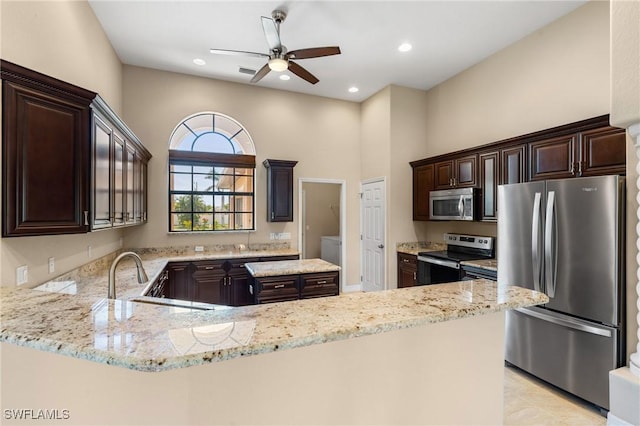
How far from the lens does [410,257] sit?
473 cm

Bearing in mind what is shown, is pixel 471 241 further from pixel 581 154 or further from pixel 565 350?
pixel 565 350

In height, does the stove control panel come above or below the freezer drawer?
above

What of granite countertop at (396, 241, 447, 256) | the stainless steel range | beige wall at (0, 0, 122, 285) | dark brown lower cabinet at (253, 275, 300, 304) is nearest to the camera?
beige wall at (0, 0, 122, 285)

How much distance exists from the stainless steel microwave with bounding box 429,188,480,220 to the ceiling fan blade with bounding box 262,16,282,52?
296cm

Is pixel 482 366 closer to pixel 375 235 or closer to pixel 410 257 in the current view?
pixel 410 257

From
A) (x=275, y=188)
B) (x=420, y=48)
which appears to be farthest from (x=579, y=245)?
(x=275, y=188)

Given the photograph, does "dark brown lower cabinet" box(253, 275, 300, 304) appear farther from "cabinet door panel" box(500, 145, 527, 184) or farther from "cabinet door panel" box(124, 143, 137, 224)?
"cabinet door panel" box(500, 145, 527, 184)

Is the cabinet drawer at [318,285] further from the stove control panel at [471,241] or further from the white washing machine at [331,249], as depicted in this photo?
the white washing machine at [331,249]

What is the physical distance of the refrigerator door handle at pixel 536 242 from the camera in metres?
2.70

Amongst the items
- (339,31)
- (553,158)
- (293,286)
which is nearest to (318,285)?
(293,286)

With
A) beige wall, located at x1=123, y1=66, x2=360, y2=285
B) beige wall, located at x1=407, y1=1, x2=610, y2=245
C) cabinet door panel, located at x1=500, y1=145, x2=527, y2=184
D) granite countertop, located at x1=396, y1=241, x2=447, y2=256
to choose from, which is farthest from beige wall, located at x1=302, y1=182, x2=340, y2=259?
cabinet door panel, located at x1=500, y1=145, x2=527, y2=184

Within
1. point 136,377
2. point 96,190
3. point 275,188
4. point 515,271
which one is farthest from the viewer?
point 275,188

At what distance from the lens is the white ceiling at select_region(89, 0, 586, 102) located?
3.20 metres

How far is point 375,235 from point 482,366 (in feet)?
13.7
